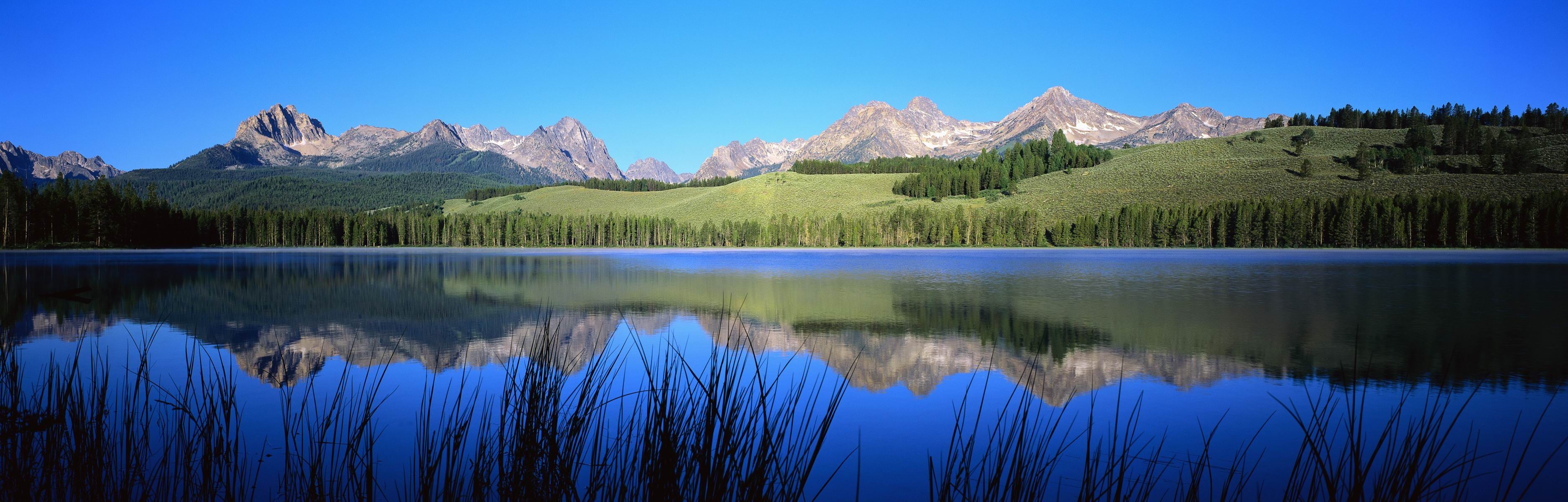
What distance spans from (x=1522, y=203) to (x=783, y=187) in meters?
122

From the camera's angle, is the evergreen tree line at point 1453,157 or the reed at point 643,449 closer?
the reed at point 643,449

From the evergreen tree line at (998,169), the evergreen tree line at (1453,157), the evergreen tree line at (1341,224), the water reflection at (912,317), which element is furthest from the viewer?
the evergreen tree line at (998,169)

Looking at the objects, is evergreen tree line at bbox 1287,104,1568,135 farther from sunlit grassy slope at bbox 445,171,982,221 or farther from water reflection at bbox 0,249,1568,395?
water reflection at bbox 0,249,1568,395

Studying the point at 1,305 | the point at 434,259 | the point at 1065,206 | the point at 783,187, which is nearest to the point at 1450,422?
the point at 1,305

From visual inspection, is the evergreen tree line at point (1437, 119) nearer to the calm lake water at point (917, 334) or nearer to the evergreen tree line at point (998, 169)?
the evergreen tree line at point (998, 169)

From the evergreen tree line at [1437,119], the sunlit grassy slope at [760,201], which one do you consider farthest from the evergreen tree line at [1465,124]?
the sunlit grassy slope at [760,201]

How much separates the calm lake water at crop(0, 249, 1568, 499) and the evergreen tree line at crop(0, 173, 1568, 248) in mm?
62185

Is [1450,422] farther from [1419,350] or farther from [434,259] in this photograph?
[434,259]

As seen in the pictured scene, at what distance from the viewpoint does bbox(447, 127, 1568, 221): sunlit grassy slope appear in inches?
4380

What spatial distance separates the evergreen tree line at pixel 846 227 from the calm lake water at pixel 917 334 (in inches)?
2448

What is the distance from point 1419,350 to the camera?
42.3 feet

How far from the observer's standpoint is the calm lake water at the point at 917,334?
8703 millimetres

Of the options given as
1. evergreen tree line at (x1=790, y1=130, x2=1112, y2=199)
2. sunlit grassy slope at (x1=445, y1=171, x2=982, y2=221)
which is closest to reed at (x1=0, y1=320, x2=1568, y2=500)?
sunlit grassy slope at (x1=445, y1=171, x2=982, y2=221)

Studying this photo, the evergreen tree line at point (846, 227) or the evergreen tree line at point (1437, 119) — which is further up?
the evergreen tree line at point (1437, 119)
